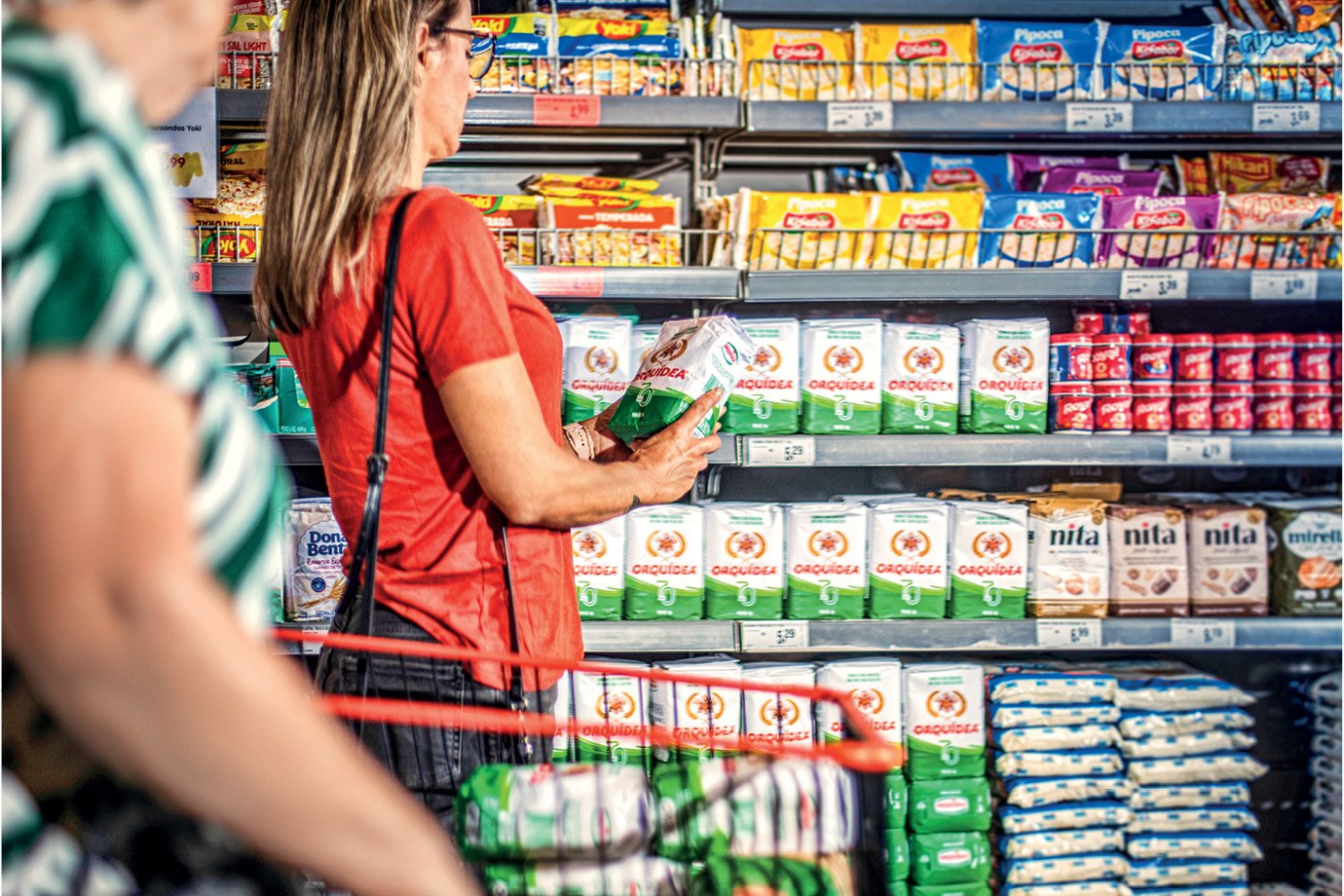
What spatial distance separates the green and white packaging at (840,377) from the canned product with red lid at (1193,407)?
70 cm

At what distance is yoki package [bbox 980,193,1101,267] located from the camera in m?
2.45

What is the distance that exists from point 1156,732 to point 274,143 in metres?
2.28

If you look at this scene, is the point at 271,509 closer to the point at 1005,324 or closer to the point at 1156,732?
the point at 1005,324

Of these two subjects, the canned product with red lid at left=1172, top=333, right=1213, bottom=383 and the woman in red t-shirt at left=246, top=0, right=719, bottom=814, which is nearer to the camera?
the woman in red t-shirt at left=246, top=0, right=719, bottom=814

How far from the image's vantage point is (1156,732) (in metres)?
2.58

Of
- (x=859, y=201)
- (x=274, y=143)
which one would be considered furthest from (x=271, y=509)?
(x=859, y=201)

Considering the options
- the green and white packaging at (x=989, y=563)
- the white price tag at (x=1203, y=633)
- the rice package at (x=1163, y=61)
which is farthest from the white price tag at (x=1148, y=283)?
the white price tag at (x=1203, y=633)

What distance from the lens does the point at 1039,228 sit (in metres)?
2.46

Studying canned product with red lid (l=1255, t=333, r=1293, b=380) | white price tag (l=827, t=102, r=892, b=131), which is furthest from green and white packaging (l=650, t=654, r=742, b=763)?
canned product with red lid (l=1255, t=333, r=1293, b=380)

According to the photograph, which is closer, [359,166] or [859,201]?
[359,166]

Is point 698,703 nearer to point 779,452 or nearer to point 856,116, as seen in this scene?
point 779,452

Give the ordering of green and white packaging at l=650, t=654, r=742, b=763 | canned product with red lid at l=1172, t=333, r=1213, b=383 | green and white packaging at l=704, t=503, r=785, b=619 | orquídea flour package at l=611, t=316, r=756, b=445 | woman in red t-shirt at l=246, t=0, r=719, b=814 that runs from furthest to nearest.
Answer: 1. canned product with red lid at l=1172, t=333, r=1213, b=383
2. green and white packaging at l=704, t=503, r=785, b=619
3. green and white packaging at l=650, t=654, r=742, b=763
4. orquídea flour package at l=611, t=316, r=756, b=445
5. woman in red t-shirt at l=246, t=0, r=719, b=814

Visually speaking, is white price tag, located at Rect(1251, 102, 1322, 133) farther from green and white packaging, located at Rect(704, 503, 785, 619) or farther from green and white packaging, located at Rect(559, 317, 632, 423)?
green and white packaging, located at Rect(559, 317, 632, 423)

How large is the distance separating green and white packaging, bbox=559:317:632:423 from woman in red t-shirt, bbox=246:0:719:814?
103cm
